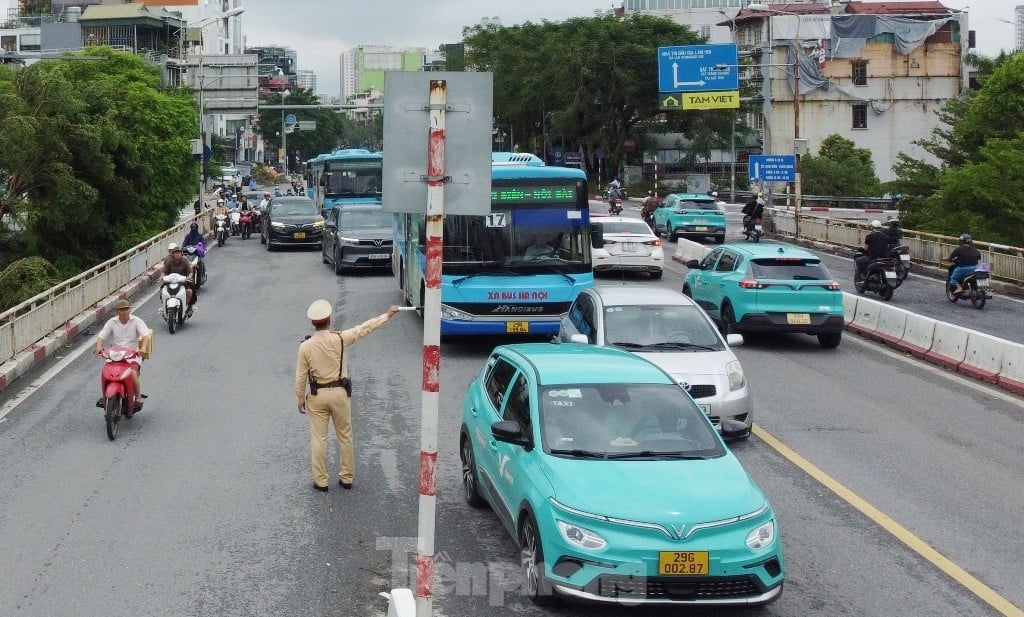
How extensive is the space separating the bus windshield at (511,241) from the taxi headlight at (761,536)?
11056mm

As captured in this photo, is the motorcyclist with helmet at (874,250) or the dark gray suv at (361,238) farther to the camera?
the dark gray suv at (361,238)

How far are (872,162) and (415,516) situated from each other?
72.7 m

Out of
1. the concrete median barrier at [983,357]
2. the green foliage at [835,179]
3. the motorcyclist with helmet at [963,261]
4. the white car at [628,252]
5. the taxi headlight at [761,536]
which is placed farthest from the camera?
the green foliage at [835,179]

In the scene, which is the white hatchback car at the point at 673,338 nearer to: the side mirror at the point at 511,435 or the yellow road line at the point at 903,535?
the yellow road line at the point at 903,535

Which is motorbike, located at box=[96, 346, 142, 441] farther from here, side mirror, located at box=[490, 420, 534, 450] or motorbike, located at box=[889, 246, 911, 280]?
motorbike, located at box=[889, 246, 911, 280]

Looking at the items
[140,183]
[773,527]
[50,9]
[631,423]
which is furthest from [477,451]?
[50,9]

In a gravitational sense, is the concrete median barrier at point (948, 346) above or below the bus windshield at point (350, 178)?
below

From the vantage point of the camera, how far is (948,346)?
19.1m

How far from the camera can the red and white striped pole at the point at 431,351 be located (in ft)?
23.1

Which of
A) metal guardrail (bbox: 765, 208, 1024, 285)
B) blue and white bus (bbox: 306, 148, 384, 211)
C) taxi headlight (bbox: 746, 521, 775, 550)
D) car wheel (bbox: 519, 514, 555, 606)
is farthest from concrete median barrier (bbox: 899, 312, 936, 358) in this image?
Result: blue and white bus (bbox: 306, 148, 384, 211)

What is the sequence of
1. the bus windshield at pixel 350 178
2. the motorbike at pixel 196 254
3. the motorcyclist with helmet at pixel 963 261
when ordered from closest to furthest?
the motorcyclist with helmet at pixel 963 261 → the motorbike at pixel 196 254 → the bus windshield at pixel 350 178

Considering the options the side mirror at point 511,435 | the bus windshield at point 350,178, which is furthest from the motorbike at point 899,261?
the side mirror at point 511,435

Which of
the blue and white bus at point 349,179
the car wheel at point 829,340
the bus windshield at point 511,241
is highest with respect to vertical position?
the blue and white bus at point 349,179

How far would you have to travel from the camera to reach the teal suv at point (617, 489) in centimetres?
740
